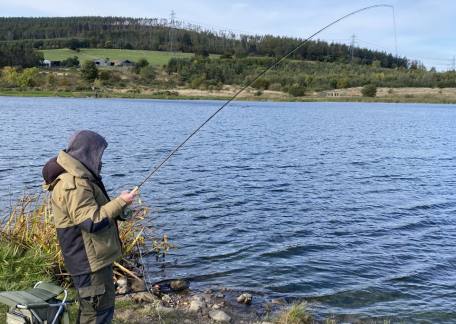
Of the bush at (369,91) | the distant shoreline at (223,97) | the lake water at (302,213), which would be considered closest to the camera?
the lake water at (302,213)

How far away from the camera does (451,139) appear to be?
38375 millimetres

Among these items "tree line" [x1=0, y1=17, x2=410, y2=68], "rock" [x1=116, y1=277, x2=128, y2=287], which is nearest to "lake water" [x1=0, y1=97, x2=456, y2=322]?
"rock" [x1=116, y1=277, x2=128, y2=287]

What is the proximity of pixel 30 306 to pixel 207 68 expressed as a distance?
138m

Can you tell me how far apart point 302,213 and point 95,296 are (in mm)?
11373

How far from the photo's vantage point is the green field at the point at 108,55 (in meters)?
149

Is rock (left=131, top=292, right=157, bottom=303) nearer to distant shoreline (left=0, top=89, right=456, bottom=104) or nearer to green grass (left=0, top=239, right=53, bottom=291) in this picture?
green grass (left=0, top=239, right=53, bottom=291)

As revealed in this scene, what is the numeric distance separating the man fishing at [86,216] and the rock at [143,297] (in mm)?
2956

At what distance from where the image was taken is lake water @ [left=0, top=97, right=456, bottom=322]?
32.4ft

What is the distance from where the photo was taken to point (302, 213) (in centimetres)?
1549

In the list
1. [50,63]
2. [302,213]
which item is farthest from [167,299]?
[50,63]

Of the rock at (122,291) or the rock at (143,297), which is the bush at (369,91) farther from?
the rock at (143,297)

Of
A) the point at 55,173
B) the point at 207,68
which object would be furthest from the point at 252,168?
the point at 207,68

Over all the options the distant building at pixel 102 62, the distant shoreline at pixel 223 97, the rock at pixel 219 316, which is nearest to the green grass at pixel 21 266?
the rock at pixel 219 316

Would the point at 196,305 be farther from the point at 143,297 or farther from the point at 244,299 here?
the point at 244,299
